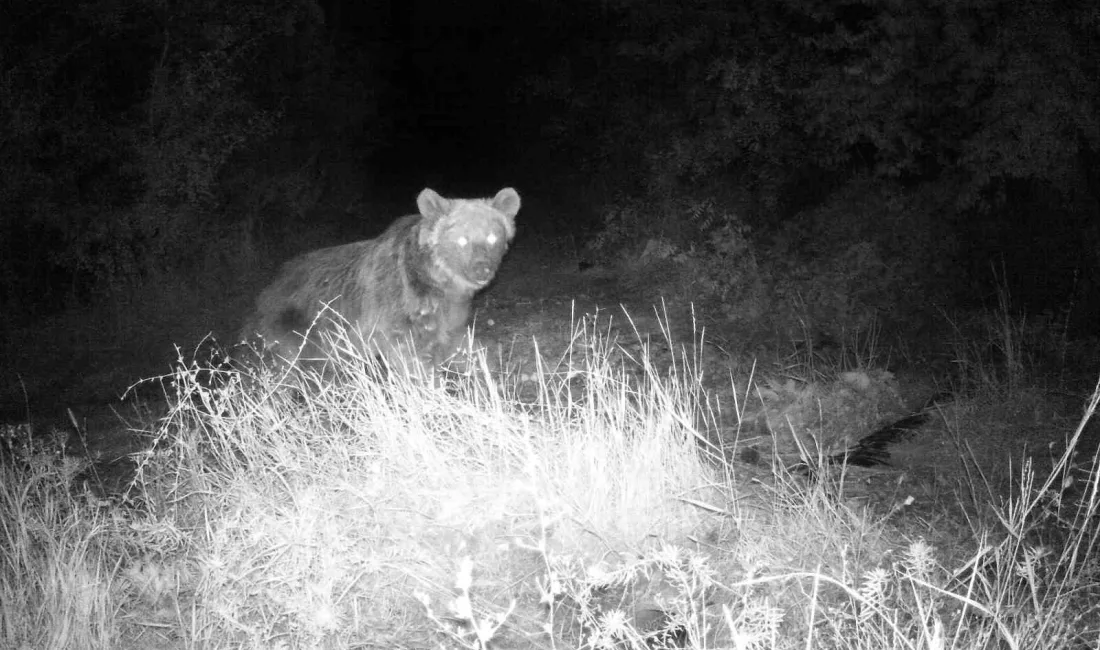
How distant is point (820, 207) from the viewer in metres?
8.28

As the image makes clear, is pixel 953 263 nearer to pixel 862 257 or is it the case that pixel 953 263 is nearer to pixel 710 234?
pixel 862 257

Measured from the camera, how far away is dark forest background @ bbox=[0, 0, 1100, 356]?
679 centimetres

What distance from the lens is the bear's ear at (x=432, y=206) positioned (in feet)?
19.1

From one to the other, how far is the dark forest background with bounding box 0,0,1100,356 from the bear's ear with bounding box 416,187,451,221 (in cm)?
362

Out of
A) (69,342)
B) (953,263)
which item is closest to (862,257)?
(953,263)

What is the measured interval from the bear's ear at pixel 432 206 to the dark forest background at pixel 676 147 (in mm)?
3616

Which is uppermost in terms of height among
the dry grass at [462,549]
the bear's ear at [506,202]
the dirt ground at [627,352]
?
the bear's ear at [506,202]

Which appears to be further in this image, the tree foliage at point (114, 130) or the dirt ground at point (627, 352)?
the tree foliage at point (114, 130)

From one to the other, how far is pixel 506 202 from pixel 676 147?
3582 mm

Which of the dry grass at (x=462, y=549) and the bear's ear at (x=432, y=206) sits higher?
the bear's ear at (x=432, y=206)

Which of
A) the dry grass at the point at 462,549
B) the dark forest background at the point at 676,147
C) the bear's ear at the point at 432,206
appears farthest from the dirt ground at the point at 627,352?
the bear's ear at the point at 432,206

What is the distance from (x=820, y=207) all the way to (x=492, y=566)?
5984 mm

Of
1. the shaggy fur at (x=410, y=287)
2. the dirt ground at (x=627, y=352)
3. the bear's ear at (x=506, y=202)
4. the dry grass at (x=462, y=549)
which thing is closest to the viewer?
the dry grass at (x=462, y=549)

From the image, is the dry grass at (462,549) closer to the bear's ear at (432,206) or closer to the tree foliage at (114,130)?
the bear's ear at (432,206)
